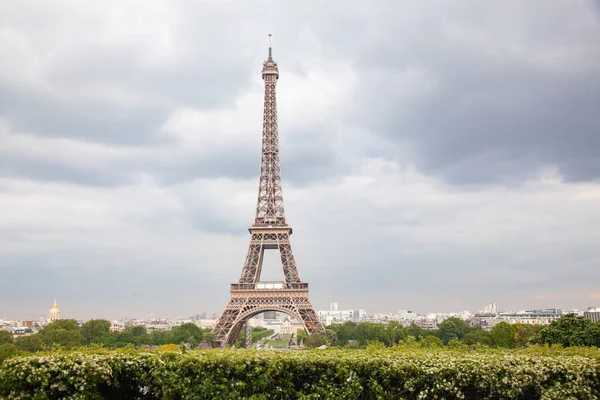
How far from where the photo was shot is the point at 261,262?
59844 mm

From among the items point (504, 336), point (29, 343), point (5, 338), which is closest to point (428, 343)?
point (504, 336)

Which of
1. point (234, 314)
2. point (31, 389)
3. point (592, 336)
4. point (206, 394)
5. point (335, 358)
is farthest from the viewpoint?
point (234, 314)

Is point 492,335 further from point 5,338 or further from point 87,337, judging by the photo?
point 5,338

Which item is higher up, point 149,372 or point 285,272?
point 285,272

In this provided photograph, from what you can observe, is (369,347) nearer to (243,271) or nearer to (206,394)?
(206,394)

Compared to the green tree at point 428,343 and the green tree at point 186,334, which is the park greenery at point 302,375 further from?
the green tree at point 186,334

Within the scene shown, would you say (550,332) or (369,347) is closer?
(369,347)

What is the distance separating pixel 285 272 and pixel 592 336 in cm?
2956

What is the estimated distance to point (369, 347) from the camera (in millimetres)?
18062

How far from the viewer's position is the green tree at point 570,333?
1547 inches

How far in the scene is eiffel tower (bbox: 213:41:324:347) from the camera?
55.9 m

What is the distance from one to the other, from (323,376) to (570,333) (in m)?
33.0

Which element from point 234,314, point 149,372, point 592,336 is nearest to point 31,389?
point 149,372

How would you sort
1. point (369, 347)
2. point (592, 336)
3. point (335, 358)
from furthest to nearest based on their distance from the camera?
point (592, 336), point (369, 347), point (335, 358)
